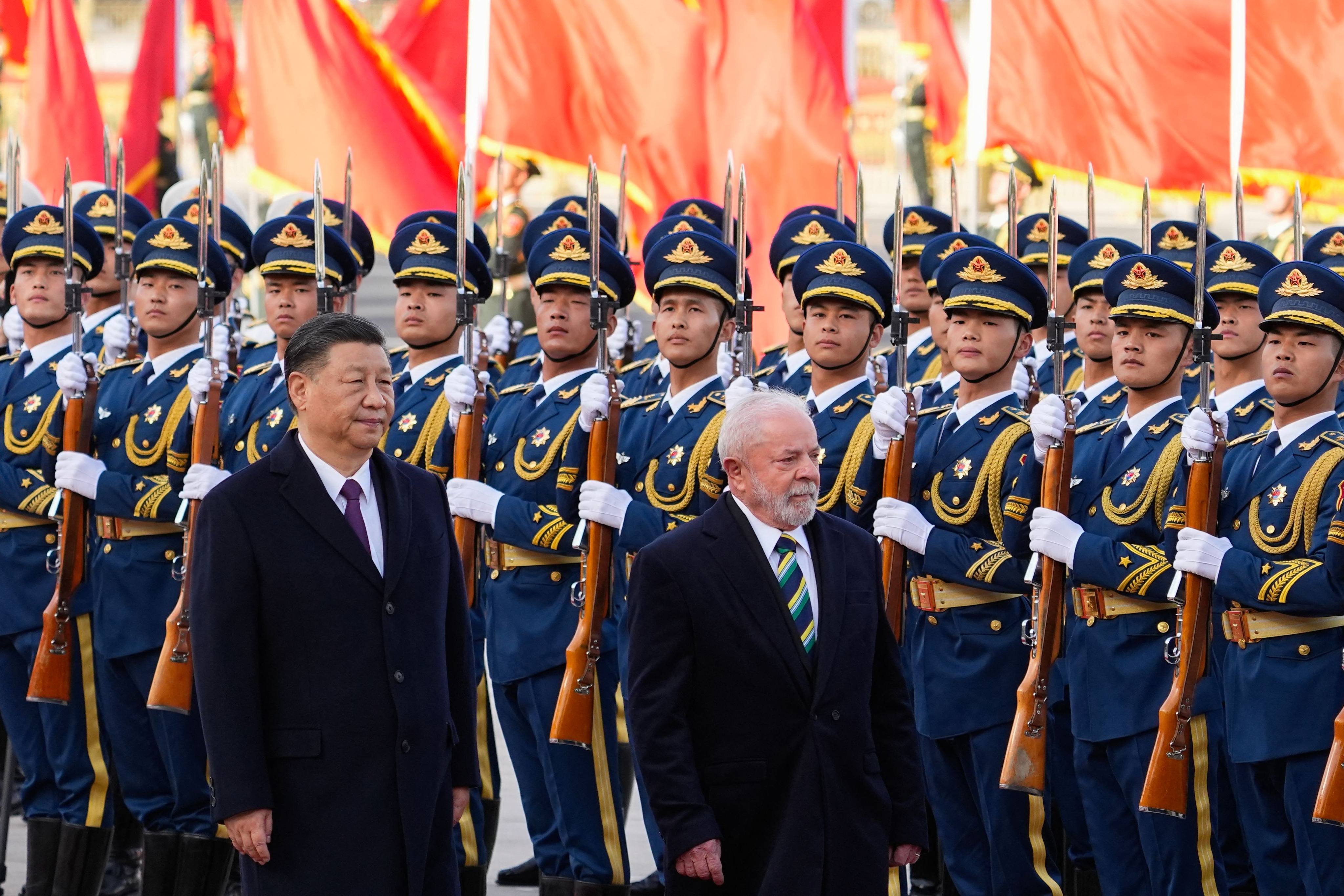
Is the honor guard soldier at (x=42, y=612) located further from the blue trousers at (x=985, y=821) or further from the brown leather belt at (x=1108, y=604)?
the brown leather belt at (x=1108, y=604)

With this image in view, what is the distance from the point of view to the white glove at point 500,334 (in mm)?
9961

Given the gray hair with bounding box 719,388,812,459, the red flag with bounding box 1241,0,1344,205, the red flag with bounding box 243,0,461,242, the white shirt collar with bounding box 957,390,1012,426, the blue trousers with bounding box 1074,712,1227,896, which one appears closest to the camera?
the gray hair with bounding box 719,388,812,459

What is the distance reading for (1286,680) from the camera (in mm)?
6008

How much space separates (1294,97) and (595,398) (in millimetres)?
4170

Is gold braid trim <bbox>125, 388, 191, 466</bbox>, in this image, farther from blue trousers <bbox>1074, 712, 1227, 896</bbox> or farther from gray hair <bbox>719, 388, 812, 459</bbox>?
blue trousers <bbox>1074, 712, 1227, 896</bbox>

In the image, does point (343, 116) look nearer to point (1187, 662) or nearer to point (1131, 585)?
point (1131, 585)

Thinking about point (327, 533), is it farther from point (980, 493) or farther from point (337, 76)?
point (337, 76)

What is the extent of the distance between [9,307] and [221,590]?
5.53 metres

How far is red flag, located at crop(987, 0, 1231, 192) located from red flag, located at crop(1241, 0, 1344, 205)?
1.52 ft

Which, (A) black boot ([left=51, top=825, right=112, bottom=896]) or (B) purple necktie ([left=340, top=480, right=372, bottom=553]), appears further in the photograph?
(A) black boot ([left=51, top=825, right=112, bottom=896])

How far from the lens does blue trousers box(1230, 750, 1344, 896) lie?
592 centimetres

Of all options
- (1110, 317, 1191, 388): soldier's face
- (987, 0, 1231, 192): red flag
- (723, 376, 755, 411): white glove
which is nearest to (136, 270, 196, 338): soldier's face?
(723, 376, 755, 411): white glove

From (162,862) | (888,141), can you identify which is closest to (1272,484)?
(162,862)

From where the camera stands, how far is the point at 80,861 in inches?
294
